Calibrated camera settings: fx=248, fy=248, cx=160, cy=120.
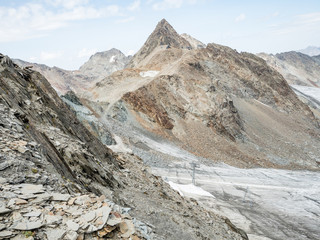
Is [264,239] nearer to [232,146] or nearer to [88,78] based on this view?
[232,146]

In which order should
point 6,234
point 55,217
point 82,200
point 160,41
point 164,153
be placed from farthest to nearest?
point 160,41
point 164,153
point 82,200
point 55,217
point 6,234

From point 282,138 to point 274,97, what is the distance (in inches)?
817

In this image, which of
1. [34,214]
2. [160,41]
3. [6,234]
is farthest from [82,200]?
[160,41]

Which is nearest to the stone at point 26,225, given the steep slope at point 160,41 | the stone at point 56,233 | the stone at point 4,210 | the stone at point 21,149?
the stone at point 56,233

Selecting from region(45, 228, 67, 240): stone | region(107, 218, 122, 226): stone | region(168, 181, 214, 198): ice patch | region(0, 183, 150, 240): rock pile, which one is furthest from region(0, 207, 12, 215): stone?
region(168, 181, 214, 198): ice patch

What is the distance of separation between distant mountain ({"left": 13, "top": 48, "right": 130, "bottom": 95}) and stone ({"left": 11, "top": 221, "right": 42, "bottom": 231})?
12453 cm

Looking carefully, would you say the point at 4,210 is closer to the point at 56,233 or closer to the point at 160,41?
the point at 56,233

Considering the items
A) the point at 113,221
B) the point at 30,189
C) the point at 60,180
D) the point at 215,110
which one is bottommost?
the point at 113,221

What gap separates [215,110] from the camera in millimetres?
48781

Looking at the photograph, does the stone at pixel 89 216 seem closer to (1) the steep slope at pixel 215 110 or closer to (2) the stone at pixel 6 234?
(2) the stone at pixel 6 234

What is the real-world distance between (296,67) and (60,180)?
181 m

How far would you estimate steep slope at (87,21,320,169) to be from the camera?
141 feet

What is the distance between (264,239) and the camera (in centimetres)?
1817

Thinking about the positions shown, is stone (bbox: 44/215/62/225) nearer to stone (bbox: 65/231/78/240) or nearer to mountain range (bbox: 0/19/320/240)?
mountain range (bbox: 0/19/320/240)
